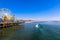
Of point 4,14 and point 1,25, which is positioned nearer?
point 1,25

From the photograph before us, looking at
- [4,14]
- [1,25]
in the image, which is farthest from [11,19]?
[1,25]

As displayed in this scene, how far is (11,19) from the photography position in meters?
85.9

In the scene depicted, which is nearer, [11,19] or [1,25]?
[1,25]

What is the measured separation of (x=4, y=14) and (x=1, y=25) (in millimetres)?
22926

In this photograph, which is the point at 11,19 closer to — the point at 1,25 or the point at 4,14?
the point at 4,14

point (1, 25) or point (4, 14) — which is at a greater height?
point (4, 14)

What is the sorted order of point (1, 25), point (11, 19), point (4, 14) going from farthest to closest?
point (11, 19) → point (4, 14) → point (1, 25)

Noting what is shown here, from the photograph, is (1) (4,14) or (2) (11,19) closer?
(1) (4,14)

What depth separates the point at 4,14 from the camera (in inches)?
3000

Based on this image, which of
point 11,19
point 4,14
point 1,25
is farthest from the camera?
point 11,19

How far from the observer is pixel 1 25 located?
180 ft

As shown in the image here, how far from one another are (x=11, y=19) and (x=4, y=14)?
440 inches
